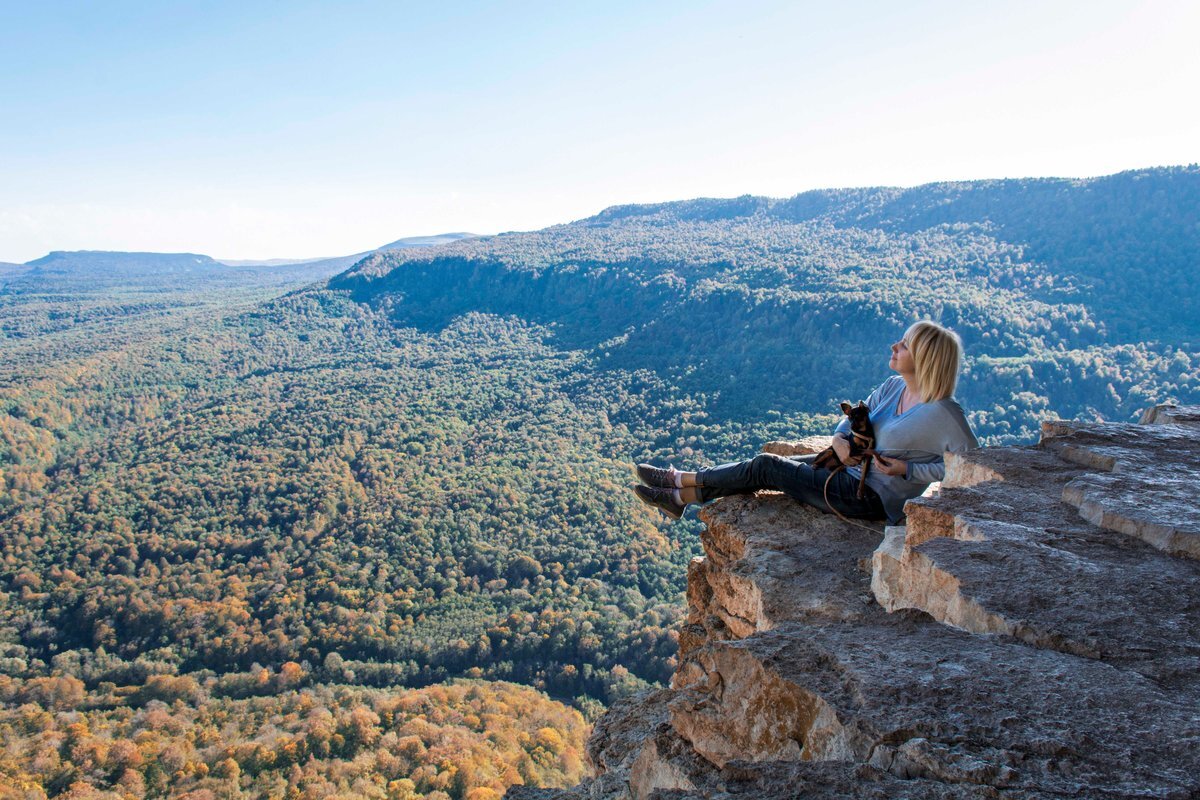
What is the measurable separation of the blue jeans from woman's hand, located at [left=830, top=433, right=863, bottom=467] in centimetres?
11

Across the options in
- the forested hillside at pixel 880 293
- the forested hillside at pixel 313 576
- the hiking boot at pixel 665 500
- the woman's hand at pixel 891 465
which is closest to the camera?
the woman's hand at pixel 891 465

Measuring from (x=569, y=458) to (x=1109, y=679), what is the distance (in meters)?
75.6

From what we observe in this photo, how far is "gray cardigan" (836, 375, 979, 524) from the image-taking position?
5.39 m

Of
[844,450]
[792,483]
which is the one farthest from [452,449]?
[844,450]

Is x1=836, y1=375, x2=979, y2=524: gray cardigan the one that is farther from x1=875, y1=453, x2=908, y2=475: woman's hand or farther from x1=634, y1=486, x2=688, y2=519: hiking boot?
x1=634, y1=486, x2=688, y2=519: hiking boot

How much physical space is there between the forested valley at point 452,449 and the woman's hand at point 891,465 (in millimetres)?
27110

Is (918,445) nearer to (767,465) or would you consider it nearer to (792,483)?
(792,483)

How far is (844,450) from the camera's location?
563cm

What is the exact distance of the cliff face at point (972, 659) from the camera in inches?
90.7

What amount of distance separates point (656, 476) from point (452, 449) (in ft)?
257

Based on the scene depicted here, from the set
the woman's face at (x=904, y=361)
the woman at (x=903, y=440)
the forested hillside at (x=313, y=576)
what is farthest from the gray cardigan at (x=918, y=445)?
the forested hillside at (x=313, y=576)

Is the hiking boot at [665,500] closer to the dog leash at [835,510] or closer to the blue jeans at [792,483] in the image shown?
the blue jeans at [792,483]

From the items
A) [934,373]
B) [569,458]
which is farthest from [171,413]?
[934,373]

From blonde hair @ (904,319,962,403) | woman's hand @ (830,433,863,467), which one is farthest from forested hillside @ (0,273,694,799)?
blonde hair @ (904,319,962,403)
